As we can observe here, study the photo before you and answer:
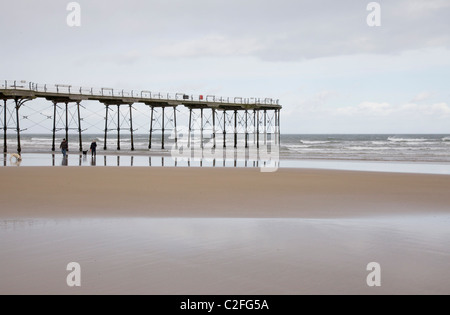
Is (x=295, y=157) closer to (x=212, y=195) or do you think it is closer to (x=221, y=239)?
(x=212, y=195)

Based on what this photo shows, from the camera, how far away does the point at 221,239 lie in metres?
6.79

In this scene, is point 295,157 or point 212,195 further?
point 295,157

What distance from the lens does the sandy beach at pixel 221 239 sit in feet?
15.9

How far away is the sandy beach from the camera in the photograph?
483 cm

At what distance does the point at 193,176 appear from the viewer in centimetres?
1717

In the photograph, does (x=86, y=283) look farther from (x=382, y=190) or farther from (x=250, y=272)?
(x=382, y=190)

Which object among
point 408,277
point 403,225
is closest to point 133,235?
point 408,277
